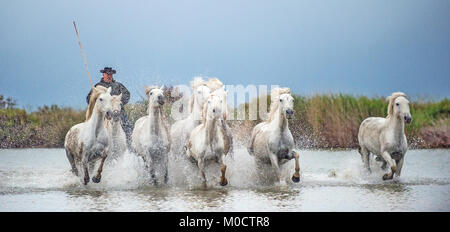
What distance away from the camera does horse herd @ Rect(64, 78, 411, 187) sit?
9.66 metres

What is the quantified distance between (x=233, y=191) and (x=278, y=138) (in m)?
1.01

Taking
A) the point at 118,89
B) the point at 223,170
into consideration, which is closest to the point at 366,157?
the point at 223,170

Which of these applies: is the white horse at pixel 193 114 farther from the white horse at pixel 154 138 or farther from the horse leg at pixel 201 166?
the horse leg at pixel 201 166

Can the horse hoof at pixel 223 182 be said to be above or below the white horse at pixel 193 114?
below

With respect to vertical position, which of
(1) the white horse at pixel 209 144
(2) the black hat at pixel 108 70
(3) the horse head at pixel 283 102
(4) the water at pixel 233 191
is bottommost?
(4) the water at pixel 233 191

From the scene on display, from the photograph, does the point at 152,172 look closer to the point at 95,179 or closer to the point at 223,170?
the point at 95,179

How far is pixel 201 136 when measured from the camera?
9758 millimetres

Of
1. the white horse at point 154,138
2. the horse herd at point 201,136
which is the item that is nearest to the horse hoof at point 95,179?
the horse herd at point 201,136

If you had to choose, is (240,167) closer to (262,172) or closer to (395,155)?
(262,172)

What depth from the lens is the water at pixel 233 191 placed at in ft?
27.8

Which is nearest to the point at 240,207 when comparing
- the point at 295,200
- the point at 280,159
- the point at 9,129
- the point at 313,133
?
the point at 295,200

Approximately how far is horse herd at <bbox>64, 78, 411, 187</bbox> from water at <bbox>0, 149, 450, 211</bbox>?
258mm

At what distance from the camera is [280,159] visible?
10.0 meters

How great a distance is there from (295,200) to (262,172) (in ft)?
5.67
